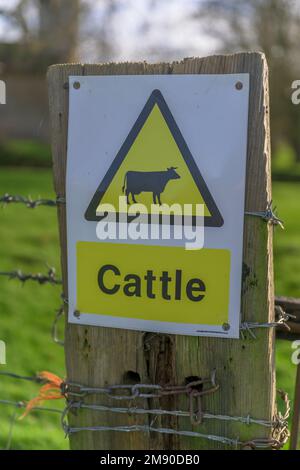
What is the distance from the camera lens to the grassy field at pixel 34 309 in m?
3.19

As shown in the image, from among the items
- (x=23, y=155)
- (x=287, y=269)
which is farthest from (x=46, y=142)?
(x=287, y=269)

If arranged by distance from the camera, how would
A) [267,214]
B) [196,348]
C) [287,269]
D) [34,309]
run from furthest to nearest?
[287,269]
[34,309]
[196,348]
[267,214]

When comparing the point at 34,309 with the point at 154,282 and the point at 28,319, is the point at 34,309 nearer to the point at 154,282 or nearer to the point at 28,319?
the point at 28,319

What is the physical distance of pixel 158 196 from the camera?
5.13 ft

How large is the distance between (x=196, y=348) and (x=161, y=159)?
51 centimetres

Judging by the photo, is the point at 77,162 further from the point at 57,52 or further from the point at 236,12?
the point at 57,52

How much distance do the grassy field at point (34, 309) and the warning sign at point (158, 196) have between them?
1.44m

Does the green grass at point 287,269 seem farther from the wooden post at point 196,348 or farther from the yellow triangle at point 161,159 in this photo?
the yellow triangle at point 161,159

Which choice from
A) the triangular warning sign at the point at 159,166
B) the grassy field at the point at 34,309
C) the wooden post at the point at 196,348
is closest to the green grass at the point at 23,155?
the grassy field at the point at 34,309

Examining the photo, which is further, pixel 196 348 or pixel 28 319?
pixel 28 319

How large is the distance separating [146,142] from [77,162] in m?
0.21

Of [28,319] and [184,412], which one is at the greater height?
[28,319]

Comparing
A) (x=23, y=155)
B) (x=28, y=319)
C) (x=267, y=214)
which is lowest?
(x=28, y=319)
